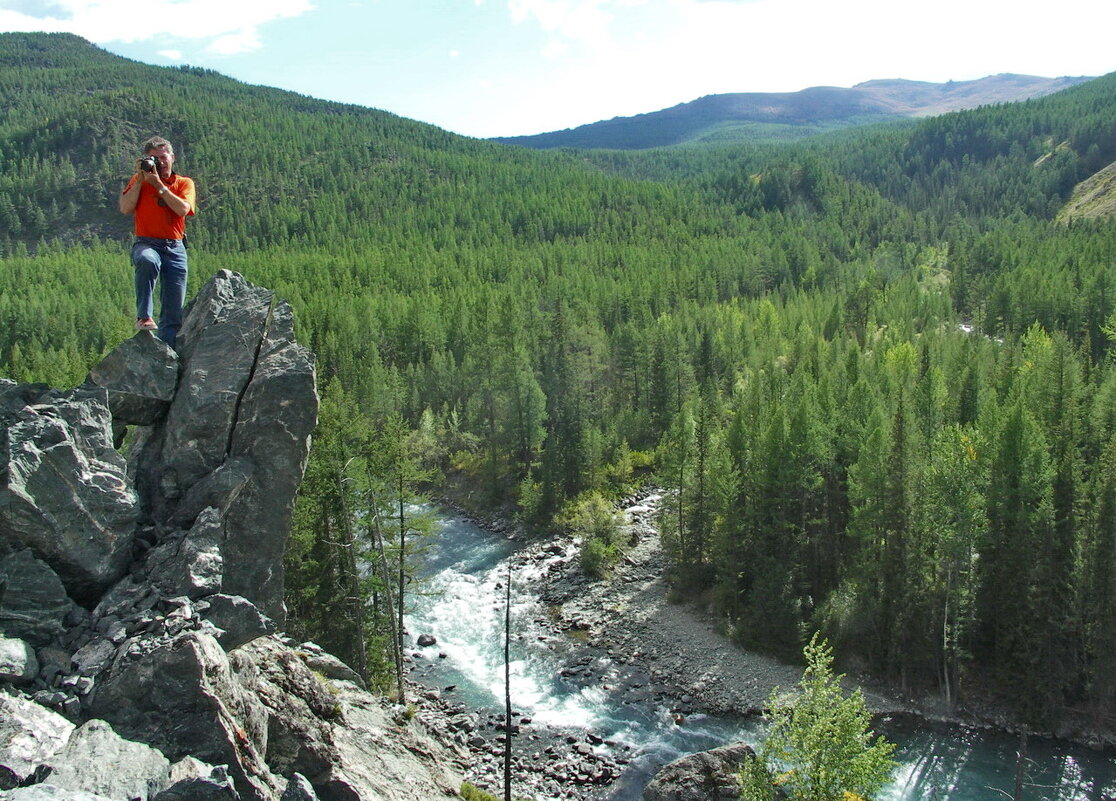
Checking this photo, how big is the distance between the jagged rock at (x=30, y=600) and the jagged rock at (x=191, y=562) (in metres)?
1.61

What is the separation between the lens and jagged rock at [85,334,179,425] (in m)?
17.3

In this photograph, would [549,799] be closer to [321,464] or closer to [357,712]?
[357,712]

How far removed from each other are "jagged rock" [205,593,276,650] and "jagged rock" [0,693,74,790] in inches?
119

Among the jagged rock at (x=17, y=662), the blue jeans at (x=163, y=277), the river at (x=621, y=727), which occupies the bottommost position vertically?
the river at (x=621, y=727)

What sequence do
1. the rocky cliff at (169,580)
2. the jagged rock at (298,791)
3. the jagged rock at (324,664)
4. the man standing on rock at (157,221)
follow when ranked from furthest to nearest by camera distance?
the jagged rock at (324,664)
the man standing on rock at (157,221)
the jagged rock at (298,791)
the rocky cliff at (169,580)

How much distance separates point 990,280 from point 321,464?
403 ft

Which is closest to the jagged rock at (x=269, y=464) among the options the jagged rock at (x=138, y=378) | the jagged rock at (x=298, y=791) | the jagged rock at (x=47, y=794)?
the jagged rock at (x=138, y=378)

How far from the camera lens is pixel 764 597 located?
45656 millimetres

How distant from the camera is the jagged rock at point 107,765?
11594 mm

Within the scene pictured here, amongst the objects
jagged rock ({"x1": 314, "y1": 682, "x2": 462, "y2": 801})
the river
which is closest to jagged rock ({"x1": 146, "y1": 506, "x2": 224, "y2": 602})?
jagged rock ({"x1": 314, "y1": 682, "x2": 462, "y2": 801})

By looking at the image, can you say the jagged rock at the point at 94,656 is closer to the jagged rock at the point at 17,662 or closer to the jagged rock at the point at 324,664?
the jagged rock at the point at 17,662

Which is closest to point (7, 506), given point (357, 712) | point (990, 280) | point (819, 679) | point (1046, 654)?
point (357, 712)

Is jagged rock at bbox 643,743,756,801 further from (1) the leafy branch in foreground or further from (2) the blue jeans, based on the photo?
(2) the blue jeans

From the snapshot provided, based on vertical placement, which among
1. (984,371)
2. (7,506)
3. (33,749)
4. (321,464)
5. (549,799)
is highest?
(7,506)
